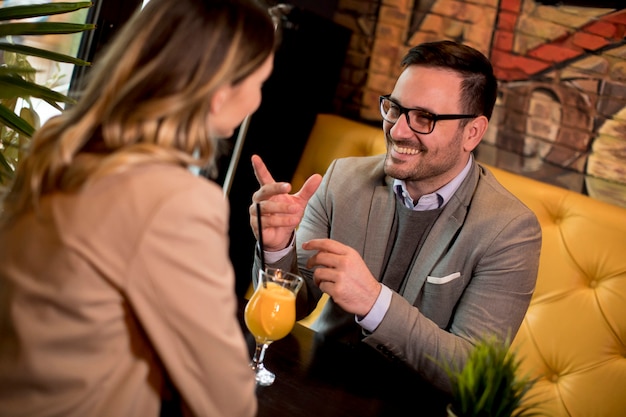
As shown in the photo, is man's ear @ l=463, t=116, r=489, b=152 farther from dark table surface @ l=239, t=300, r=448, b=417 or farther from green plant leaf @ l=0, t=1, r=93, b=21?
green plant leaf @ l=0, t=1, r=93, b=21

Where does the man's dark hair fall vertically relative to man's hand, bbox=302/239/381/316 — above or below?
above

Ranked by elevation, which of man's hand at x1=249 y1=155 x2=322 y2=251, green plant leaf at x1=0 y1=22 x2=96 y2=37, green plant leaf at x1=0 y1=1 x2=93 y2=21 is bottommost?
man's hand at x1=249 y1=155 x2=322 y2=251

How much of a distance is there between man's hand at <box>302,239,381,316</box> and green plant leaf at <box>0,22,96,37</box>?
83 centimetres

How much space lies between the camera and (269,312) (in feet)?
4.51

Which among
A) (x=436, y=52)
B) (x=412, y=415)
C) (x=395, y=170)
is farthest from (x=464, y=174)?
(x=412, y=415)

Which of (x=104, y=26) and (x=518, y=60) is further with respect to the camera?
(x=518, y=60)

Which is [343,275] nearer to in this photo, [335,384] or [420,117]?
[335,384]

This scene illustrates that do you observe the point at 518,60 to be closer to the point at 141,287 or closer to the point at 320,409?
the point at 320,409

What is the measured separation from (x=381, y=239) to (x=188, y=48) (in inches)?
47.6

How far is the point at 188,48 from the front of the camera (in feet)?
3.23

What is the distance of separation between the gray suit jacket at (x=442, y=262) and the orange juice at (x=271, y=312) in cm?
38

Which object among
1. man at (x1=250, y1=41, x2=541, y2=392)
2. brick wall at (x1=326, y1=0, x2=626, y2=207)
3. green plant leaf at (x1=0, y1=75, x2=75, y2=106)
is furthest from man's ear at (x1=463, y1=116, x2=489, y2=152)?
green plant leaf at (x1=0, y1=75, x2=75, y2=106)

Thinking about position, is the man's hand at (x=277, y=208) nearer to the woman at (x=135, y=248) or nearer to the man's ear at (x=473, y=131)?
the man's ear at (x=473, y=131)

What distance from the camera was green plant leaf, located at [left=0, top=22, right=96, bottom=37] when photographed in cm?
175
